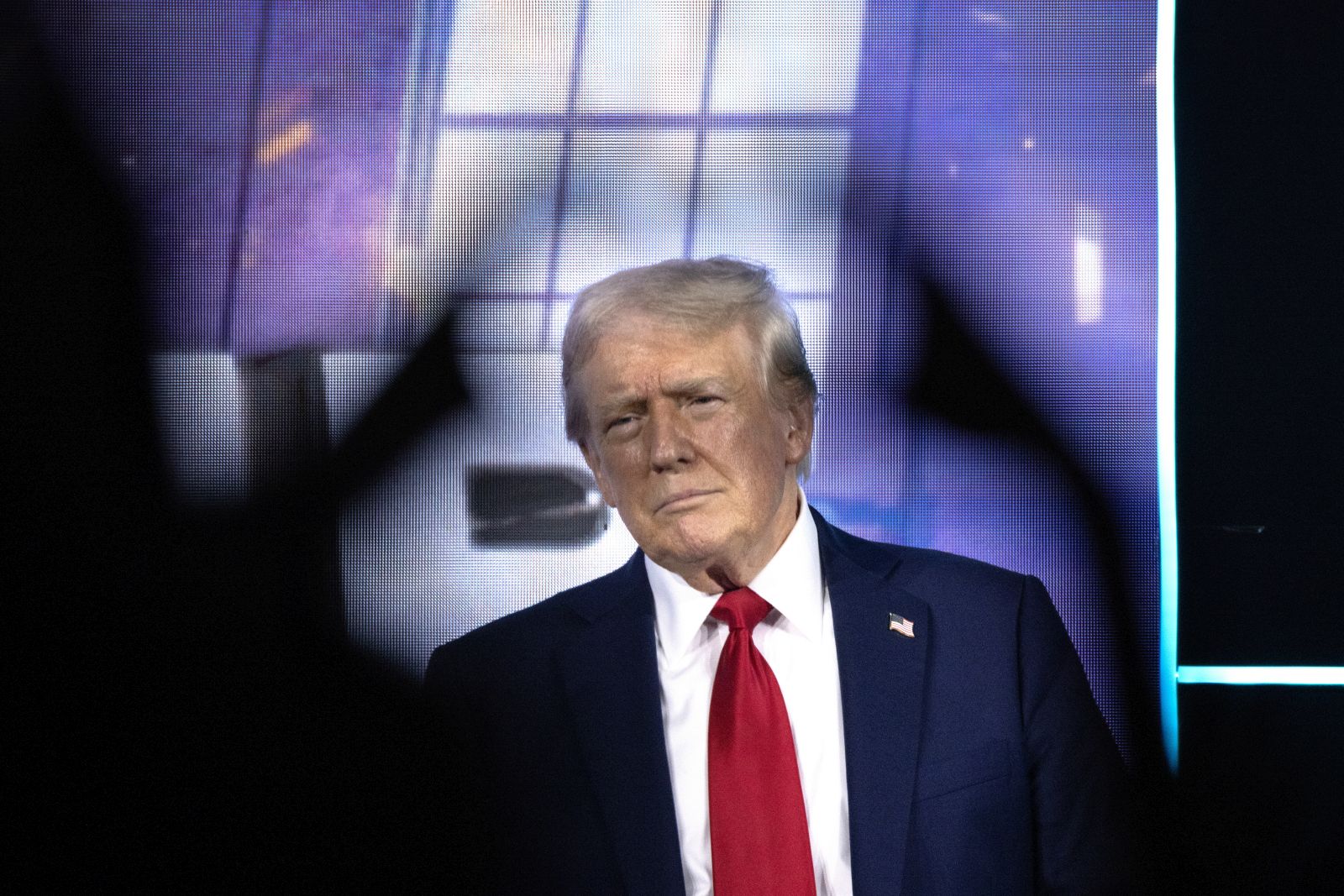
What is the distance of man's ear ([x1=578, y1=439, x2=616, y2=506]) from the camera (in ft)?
6.93

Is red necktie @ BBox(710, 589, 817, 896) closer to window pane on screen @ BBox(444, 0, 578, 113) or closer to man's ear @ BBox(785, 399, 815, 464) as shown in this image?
man's ear @ BBox(785, 399, 815, 464)

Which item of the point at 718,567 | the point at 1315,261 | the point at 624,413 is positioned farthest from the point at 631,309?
the point at 1315,261

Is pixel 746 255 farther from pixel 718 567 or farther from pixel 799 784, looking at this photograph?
pixel 799 784

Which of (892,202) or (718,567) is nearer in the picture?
(718,567)

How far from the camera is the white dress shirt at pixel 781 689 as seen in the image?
2021 millimetres

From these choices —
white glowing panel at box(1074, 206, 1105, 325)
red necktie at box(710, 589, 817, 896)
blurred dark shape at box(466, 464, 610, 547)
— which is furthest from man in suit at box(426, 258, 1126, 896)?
white glowing panel at box(1074, 206, 1105, 325)

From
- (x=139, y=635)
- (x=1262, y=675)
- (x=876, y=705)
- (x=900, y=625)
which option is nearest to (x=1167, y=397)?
(x=1262, y=675)

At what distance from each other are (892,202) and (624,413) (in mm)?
751

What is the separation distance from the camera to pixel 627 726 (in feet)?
6.77

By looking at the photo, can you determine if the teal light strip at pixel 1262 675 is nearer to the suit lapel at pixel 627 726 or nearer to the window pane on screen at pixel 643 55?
the suit lapel at pixel 627 726

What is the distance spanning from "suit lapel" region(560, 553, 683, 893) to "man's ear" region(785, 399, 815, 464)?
0.31 meters

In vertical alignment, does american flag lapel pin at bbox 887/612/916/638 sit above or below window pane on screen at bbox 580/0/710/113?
below

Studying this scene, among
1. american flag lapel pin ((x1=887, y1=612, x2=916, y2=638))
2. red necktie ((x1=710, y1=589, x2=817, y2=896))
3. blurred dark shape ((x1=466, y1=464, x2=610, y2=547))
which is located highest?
blurred dark shape ((x1=466, y1=464, x2=610, y2=547))

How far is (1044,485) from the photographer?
2.48 metres
